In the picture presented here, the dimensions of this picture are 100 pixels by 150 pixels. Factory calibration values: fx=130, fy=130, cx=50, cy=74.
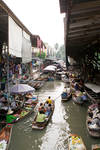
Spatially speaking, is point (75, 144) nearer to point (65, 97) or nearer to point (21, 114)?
point (21, 114)

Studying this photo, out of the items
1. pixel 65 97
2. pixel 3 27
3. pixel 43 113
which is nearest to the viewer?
pixel 43 113

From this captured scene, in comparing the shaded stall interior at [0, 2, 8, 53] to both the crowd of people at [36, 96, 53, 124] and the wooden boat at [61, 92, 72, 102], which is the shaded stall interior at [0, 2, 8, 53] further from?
the wooden boat at [61, 92, 72, 102]

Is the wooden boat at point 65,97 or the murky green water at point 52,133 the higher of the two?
the wooden boat at point 65,97

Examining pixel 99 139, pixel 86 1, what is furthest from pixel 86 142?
pixel 86 1

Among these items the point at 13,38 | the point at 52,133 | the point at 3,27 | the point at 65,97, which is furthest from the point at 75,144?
the point at 3,27

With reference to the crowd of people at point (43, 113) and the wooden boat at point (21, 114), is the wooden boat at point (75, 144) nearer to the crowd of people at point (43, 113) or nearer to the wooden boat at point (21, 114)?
the crowd of people at point (43, 113)

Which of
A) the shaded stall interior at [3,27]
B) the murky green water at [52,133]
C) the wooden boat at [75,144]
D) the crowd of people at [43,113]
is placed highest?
the shaded stall interior at [3,27]

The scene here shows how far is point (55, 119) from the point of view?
9078 millimetres

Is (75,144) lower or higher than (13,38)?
lower

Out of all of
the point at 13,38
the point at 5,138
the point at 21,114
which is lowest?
the point at 5,138

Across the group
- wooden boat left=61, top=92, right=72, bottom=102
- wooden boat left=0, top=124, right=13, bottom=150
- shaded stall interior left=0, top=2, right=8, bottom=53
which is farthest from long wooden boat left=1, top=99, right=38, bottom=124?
shaded stall interior left=0, top=2, right=8, bottom=53

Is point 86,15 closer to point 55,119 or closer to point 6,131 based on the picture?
point 6,131

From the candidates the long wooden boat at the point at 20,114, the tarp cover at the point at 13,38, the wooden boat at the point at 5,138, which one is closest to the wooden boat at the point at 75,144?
the wooden boat at the point at 5,138

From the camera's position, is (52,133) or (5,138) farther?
(52,133)
